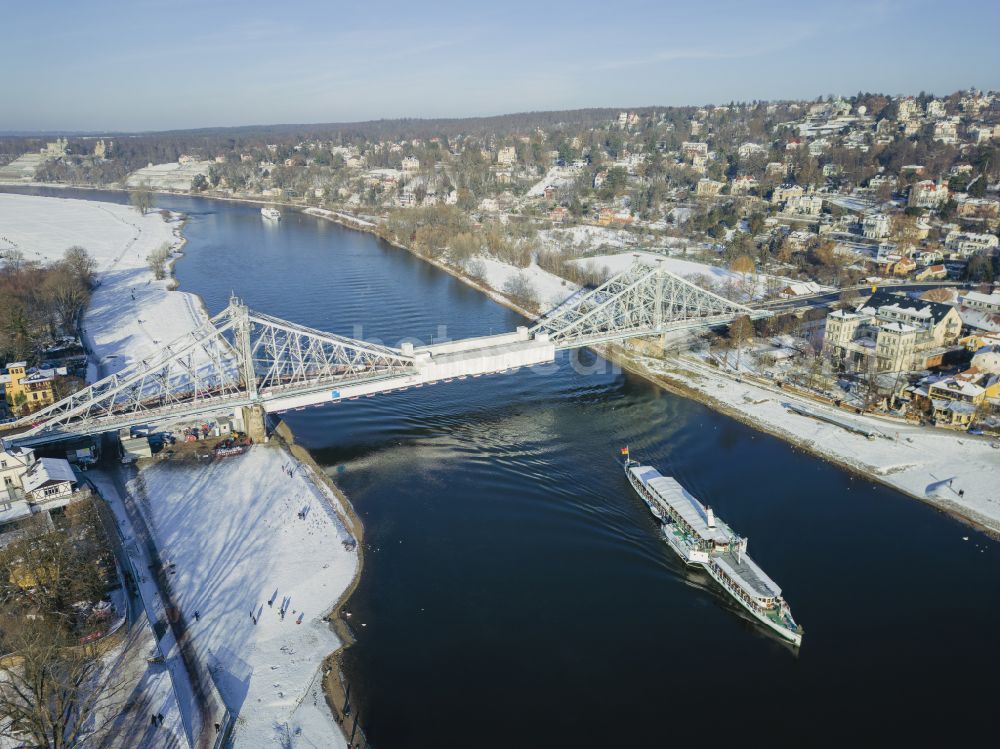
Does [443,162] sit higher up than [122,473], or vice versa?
[443,162]

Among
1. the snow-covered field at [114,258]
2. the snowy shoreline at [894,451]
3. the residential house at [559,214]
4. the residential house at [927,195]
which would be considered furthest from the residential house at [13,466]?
the residential house at [927,195]

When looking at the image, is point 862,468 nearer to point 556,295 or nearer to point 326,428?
point 326,428

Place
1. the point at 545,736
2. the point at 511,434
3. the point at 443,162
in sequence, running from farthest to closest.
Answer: the point at 443,162 < the point at 511,434 < the point at 545,736

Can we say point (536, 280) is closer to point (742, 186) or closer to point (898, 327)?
point (898, 327)

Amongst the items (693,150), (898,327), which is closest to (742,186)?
(693,150)

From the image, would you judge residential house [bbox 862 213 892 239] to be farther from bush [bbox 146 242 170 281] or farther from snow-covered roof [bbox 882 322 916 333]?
bush [bbox 146 242 170 281]

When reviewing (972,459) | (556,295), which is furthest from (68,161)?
(972,459)
